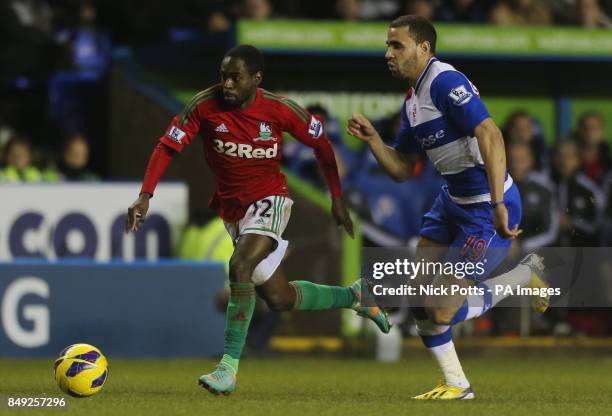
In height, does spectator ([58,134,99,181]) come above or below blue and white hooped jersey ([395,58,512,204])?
below

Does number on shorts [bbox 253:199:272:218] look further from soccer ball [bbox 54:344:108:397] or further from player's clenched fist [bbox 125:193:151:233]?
soccer ball [bbox 54:344:108:397]

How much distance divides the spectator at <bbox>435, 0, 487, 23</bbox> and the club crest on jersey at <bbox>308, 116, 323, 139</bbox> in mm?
6670

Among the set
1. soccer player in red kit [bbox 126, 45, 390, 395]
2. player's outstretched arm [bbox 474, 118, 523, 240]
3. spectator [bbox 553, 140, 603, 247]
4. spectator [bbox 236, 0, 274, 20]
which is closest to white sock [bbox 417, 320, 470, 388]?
soccer player in red kit [bbox 126, 45, 390, 395]

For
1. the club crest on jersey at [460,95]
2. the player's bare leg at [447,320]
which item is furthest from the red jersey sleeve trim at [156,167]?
the club crest on jersey at [460,95]

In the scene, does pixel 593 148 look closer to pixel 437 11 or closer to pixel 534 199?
pixel 534 199

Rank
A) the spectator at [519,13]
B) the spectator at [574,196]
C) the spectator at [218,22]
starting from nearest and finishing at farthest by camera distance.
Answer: the spectator at [574,196]
the spectator at [218,22]
the spectator at [519,13]

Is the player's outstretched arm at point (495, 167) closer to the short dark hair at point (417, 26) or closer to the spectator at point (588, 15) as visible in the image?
the short dark hair at point (417, 26)

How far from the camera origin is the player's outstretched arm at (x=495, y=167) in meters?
7.98

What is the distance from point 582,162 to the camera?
1454 centimetres

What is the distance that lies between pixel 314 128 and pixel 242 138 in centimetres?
47

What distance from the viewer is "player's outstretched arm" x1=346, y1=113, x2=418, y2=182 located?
334 inches

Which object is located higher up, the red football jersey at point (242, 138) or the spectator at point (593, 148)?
the red football jersey at point (242, 138)

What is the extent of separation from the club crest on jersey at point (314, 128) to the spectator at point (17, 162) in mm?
5348

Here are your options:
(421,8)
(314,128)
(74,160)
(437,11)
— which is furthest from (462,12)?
(314,128)
